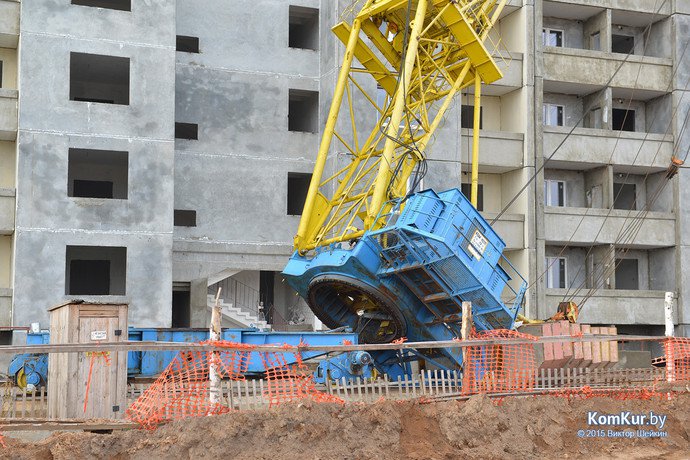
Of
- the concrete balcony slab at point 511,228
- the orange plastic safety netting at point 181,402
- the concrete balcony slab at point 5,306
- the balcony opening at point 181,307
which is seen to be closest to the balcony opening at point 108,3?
the balcony opening at point 181,307

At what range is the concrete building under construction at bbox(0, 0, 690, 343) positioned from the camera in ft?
101

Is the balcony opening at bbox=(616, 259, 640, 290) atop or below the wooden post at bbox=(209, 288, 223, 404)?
atop

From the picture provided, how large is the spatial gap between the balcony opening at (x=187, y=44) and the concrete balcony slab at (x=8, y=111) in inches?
264

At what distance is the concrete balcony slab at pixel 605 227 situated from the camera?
39938 millimetres

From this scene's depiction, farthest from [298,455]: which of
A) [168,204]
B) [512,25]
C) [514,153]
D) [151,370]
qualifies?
[512,25]

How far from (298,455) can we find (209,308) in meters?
22.0

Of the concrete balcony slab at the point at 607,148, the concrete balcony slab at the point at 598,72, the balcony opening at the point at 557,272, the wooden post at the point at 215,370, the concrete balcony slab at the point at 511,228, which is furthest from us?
the balcony opening at the point at 557,272

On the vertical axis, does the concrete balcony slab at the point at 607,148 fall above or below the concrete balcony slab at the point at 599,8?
below

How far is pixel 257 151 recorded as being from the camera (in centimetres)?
3488

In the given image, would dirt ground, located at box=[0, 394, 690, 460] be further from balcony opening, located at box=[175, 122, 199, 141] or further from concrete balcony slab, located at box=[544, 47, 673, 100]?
concrete balcony slab, located at box=[544, 47, 673, 100]

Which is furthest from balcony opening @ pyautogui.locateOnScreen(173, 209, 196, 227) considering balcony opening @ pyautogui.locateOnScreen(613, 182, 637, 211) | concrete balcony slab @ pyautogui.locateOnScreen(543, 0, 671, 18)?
balcony opening @ pyautogui.locateOnScreen(613, 182, 637, 211)

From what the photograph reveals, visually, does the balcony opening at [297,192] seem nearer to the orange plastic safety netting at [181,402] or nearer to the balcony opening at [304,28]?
the balcony opening at [304,28]

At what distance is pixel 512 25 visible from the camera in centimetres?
4044

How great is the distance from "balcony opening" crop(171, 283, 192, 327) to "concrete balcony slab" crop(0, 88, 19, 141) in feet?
25.9
